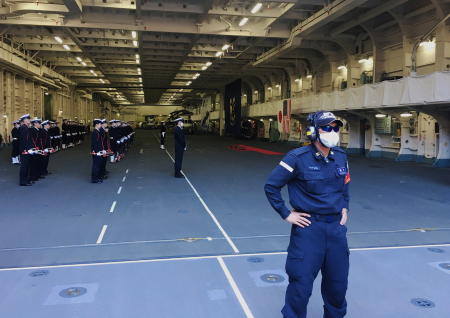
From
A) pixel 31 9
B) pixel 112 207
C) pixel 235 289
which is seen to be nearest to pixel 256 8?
pixel 31 9

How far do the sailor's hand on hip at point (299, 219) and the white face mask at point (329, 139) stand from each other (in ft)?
2.04

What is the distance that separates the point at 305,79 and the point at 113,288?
107 feet

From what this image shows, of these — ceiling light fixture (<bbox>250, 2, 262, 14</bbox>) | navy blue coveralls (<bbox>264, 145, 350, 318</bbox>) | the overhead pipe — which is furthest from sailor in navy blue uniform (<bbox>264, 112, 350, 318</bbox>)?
the overhead pipe

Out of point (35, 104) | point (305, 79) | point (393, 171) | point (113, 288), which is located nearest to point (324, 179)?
point (113, 288)

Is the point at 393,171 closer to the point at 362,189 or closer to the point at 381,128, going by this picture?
the point at 362,189

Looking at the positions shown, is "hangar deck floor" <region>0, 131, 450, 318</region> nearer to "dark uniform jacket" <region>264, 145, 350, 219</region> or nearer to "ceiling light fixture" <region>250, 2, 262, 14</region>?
"dark uniform jacket" <region>264, 145, 350, 219</region>

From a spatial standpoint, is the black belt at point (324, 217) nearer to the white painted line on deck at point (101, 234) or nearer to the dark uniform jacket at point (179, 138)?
the white painted line on deck at point (101, 234)

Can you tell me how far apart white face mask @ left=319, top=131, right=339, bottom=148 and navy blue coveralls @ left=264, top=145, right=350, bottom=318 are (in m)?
0.11

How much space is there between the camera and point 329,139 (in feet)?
11.5

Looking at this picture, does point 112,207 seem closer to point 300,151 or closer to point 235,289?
point 235,289

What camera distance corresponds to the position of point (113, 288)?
4961mm

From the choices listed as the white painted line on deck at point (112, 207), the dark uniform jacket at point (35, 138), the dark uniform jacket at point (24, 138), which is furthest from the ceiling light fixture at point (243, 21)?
the white painted line on deck at point (112, 207)

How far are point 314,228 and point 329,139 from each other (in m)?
0.76

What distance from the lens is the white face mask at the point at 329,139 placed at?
351 centimetres
